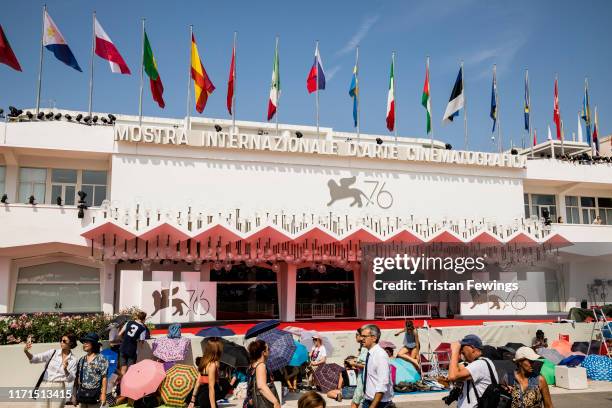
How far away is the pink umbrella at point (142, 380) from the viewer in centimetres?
838

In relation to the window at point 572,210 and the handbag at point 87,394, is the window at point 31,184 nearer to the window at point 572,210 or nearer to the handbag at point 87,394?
the handbag at point 87,394

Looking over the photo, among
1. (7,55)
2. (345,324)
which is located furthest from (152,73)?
(345,324)

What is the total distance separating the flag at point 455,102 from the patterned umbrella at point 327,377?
16295mm

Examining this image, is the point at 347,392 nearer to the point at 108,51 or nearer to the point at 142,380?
the point at 142,380

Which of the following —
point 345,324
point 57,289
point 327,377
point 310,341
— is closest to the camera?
point 327,377

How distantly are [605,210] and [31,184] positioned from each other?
92.7 ft

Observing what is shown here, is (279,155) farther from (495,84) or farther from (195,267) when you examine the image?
(495,84)

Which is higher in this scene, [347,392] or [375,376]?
[375,376]

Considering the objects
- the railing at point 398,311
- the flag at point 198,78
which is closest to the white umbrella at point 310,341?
the railing at point 398,311

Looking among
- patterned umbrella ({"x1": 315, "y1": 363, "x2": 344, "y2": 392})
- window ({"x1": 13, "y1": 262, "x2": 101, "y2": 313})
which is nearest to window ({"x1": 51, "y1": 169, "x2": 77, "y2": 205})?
window ({"x1": 13, "y1": 262, "x2": 101, "y2": 313})

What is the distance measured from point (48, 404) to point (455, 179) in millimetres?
18955

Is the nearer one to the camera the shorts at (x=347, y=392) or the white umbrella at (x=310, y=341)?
the shorts at (x=347, y=392)

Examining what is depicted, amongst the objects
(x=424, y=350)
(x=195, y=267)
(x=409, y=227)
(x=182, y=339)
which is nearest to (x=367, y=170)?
(x=409, y=227)

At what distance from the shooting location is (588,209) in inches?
1109
